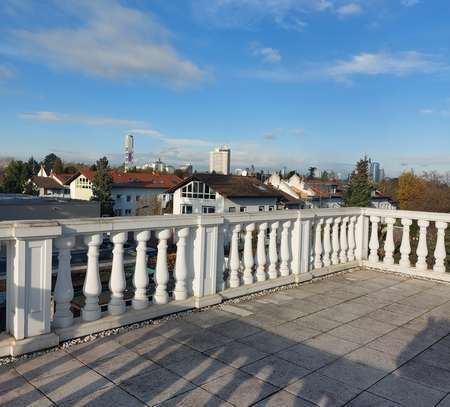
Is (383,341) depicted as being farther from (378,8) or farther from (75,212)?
(75,212)

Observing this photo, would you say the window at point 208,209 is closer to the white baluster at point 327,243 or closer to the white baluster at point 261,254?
the white baluster at point 327,243

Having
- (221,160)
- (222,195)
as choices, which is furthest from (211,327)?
(221,160)

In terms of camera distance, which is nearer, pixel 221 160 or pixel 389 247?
pixel 389 247

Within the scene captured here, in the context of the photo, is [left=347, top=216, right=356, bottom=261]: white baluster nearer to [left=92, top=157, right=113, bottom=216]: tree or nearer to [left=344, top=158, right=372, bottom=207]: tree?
[left=344, top=158, right=372, bottom=207]: tree

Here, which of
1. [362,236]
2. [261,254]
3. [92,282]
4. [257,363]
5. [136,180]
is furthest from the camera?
[136,180]

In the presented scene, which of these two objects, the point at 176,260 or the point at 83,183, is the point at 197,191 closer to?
the point at 83,183

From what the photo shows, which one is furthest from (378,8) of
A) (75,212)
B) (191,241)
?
(75,212)

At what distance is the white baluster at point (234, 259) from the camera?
165 inches

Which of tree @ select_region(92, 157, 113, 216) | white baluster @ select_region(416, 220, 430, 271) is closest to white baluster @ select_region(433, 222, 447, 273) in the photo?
white baluster @ select_region(416, 220, 430, 271)

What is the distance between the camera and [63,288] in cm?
295

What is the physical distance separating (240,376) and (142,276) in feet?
4.27

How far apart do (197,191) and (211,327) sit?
35648mm

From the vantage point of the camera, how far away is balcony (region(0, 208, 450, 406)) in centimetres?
233

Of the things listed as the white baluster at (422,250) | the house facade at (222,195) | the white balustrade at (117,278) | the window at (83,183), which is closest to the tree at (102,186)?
the window at (83,183)
